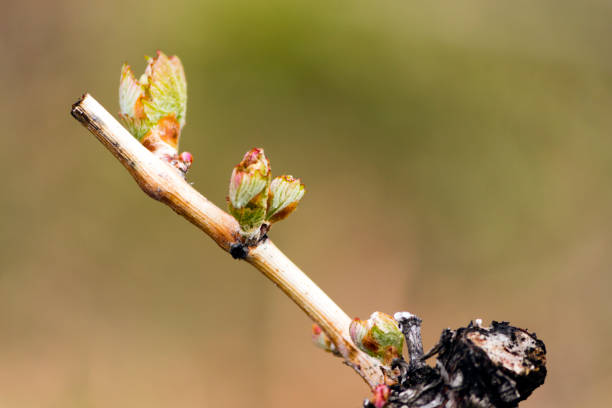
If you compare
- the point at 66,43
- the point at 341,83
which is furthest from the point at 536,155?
the point at 66,43

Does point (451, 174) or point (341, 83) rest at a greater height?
point (341, 83)

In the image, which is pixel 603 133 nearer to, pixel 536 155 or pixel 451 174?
pixel 536 155

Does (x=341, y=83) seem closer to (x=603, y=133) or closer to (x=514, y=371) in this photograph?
(x=603, y=133)

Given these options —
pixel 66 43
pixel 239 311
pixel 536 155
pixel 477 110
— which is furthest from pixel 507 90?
pixel 66 43

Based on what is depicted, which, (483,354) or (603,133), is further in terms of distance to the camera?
(603,133)

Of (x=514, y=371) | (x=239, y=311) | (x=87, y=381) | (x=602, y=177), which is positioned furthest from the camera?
(x=602, y=177)

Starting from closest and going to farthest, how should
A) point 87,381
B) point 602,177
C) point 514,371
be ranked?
point 514,371 → point 87,381 → point 602,177

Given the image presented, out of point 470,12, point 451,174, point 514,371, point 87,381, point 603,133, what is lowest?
point 514,371
